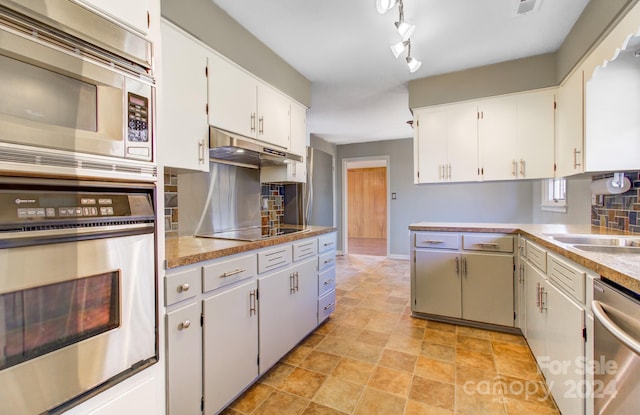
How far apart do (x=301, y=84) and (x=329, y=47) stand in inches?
24.1

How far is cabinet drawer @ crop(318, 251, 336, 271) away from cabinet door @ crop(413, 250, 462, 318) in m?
0.86

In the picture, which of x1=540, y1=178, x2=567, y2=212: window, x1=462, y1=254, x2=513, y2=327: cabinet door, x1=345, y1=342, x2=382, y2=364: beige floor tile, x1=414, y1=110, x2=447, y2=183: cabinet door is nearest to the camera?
x1=345, y1=342, x2=382, y2=364: beige floor tile

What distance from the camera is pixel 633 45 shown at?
174 centimetres

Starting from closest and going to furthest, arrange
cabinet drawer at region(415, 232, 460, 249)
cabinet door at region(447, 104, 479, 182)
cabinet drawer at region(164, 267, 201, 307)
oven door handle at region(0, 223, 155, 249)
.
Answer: oven door handle at region(0, 223, 155, 249)
cabinet drawer at region(164, 267, 201, 307)
cabinet drawer at region(415, 232, 460, 249)
cabinet door at region(447, 104, 479, 182)

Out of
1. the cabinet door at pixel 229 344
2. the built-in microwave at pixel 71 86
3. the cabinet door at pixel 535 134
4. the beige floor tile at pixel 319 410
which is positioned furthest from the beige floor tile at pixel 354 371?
the cabinet door at pixel 535 134

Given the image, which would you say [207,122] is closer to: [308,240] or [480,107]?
[308,240]

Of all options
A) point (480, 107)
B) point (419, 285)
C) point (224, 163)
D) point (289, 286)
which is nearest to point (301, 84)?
point (224, 163)

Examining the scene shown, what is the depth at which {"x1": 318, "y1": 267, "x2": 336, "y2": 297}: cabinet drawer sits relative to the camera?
102 inches

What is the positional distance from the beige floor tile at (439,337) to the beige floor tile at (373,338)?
0.35 m

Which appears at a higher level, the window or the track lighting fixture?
the track lighting fixture

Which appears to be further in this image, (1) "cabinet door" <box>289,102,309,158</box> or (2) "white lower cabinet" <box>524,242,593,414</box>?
(1) "cabinet door" <box>289,102,309,158</box>

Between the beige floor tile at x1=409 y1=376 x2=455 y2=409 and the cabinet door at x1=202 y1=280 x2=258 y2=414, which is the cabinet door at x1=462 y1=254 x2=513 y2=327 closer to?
the beige floor tile at x1=409 y1=376 x2=455 y2=409

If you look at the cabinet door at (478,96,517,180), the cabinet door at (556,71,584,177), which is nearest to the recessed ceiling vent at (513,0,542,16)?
the cabinet door at (556,71,584,177)

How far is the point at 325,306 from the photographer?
2695 mm
